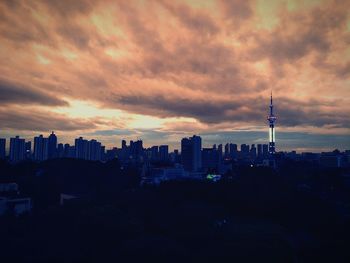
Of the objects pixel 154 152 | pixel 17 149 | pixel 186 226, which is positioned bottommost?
pixel 186 226

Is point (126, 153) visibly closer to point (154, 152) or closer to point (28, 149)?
point (154, 152)

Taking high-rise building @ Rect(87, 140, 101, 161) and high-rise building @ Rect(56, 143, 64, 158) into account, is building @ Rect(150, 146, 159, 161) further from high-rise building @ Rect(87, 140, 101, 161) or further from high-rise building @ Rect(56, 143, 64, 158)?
high-rise building @ Rect(56, 143, 64, 158)

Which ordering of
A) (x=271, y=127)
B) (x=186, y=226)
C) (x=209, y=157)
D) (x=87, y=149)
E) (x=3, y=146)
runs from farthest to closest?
(x=209, y=157) < (x=87, y=149) < (x=3, y=146) < (x=271, y=127) < (x=186, y=226)

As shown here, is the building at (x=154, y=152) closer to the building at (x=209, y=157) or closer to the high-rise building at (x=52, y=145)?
the building at (x=209, y=157)

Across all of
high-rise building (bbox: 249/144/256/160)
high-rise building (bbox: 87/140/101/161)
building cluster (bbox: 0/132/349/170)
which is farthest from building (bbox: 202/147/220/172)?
high-rise building (bbox: 249/144/256/160)

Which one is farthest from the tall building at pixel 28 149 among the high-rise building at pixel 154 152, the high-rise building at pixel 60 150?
the high-rise building at pixel 154 152

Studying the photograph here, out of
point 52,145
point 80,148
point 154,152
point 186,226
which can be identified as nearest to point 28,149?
point 52,145
